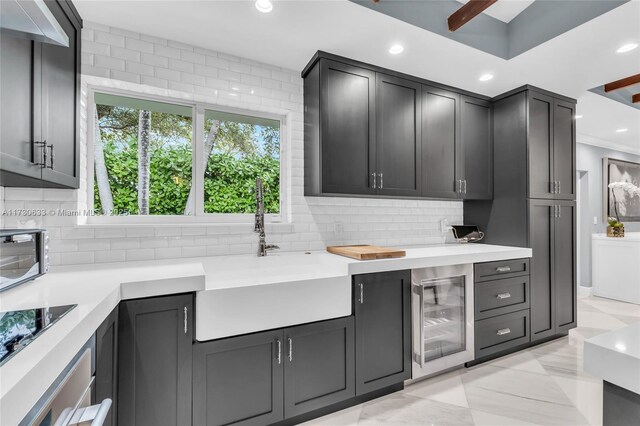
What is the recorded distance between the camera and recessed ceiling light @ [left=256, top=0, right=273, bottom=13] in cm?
169

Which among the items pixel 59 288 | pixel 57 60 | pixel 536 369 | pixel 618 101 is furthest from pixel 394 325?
pixel 618 101

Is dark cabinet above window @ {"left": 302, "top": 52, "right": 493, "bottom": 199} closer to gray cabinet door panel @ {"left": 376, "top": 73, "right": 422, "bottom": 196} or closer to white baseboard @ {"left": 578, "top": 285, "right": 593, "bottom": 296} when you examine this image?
gray cabinet door panel @ {"left": 376, "top": 73, "right": 422, "bottom": 196}

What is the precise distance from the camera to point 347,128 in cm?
229

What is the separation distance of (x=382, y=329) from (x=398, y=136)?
1.55 meters

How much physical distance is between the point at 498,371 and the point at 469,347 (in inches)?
12.6

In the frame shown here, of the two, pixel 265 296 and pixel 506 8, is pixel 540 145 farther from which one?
pixel 265 296

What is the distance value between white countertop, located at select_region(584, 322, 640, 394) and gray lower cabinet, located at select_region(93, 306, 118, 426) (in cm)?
147

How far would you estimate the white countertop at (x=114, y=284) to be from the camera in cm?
61

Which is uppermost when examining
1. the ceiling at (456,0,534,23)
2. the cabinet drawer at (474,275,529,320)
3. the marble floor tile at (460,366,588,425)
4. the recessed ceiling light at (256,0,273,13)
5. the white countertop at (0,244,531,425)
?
the ceiling at (456,0,534,23)

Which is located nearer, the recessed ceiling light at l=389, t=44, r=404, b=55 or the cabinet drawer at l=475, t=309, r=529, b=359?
the recessed ceiling light at l=389, t=44, r=404, b=55

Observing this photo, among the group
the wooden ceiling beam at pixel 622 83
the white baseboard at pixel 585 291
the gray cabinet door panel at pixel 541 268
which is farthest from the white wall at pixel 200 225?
the white baseboard at pixel 585 291

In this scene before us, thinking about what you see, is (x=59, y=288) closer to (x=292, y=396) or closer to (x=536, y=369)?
(x=292, y=396)

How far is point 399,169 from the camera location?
98.8 inches

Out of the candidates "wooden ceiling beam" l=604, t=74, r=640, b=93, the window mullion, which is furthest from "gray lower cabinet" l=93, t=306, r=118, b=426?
"wooden ceiling beam" l=604, t=74, r=640, b=93
